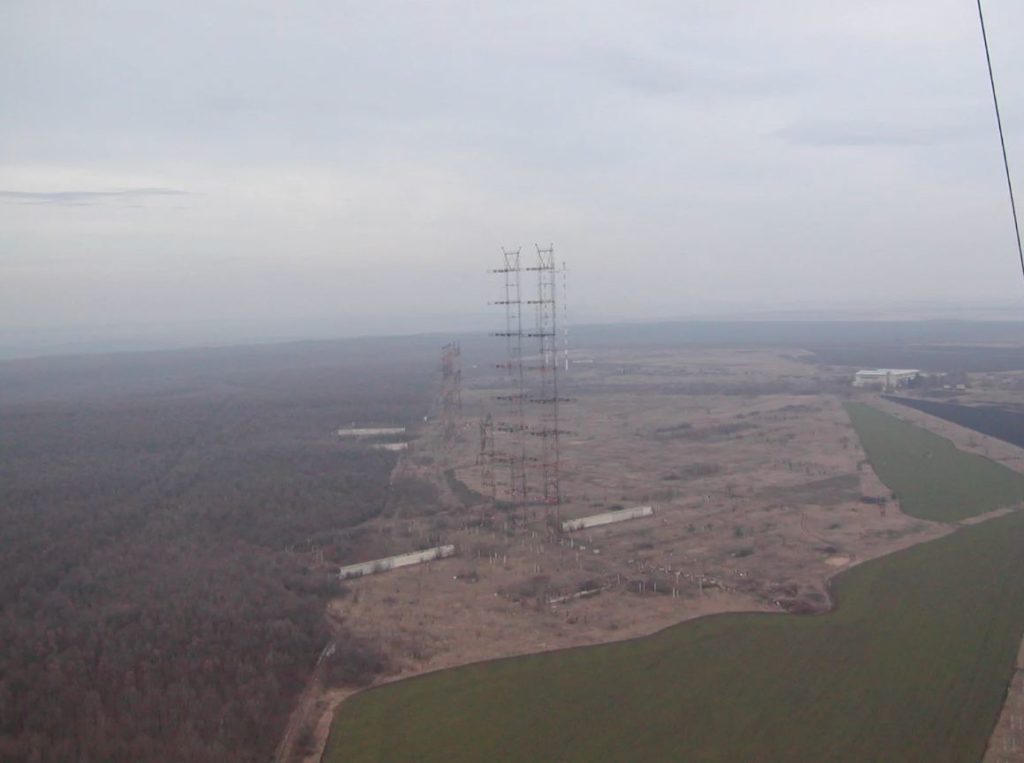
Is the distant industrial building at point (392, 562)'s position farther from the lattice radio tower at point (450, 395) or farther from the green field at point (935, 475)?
the lattice radio tower at point (450, 395)

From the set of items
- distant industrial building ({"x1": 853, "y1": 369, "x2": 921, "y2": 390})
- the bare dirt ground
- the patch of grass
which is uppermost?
distant industrial building ({"x1": 853, "y1": 369, "x2": 921, "y2": 390})

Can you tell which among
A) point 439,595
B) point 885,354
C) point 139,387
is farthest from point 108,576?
point 885,354

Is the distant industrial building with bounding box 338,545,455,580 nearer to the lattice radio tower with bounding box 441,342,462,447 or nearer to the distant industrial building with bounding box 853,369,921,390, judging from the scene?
the lattice radio tower with bounding box 441,342,462,447

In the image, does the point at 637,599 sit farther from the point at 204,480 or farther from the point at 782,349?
the point at 782,349

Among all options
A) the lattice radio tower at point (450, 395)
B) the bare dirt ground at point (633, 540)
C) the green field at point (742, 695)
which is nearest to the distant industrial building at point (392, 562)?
the bare dirt ground at point (633, 540)

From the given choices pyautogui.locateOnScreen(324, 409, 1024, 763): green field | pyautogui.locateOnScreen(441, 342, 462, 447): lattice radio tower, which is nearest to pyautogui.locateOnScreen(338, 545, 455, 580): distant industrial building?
pyautogui.locateOnScreen(324, 409, 1024, 763): green field

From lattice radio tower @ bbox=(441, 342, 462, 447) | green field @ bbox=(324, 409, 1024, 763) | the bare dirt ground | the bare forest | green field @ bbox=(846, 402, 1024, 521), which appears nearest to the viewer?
green field @ bbox=(324, 409, 1024, 763)
